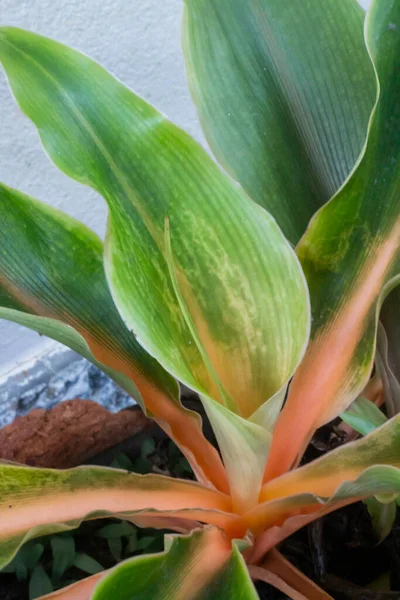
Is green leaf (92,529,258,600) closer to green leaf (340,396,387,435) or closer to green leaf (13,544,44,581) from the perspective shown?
green leaf (340,396,387,435)

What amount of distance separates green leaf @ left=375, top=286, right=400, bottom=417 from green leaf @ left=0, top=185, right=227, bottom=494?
0.53 ft

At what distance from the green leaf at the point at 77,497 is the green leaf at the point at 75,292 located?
0.15 feet

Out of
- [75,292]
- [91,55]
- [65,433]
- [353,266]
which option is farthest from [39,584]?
[91,55]

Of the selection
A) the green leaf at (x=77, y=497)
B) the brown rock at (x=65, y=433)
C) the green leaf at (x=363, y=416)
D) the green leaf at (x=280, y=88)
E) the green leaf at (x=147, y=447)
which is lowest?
the green leaf at (x=147, y=447)

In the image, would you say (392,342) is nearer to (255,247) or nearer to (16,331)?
(255,247)

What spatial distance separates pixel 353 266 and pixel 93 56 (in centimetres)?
42

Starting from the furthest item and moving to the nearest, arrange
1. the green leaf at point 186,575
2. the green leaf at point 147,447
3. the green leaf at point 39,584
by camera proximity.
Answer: the green leaf at point 147,447, the green leaf at point 39,584, the green leaf at point 186,575

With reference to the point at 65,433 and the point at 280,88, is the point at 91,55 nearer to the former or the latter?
the point at 280,88

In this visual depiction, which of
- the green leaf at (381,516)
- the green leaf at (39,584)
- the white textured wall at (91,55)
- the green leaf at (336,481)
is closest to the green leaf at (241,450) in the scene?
the green leaf at (336,481)

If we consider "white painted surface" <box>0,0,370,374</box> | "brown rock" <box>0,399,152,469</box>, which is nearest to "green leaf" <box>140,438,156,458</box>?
"brown rock" <box>0,399,152,469</box>

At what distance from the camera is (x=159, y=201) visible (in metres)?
0.39

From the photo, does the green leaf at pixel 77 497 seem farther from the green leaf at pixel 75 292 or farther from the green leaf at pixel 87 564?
the green leaf at pixel 87 564

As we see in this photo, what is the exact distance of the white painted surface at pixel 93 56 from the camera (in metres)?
0.63

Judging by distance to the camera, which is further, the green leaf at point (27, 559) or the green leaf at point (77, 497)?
the green leaf at point (27, 559)
